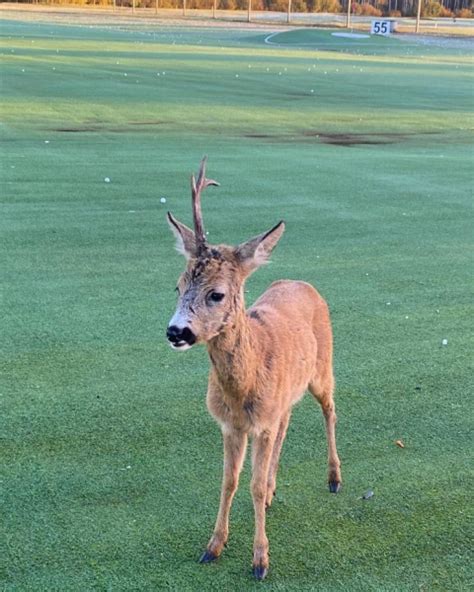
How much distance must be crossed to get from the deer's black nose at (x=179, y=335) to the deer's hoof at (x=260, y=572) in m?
1.19

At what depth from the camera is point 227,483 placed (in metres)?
4.07

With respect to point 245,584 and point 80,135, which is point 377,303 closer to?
point 245,584

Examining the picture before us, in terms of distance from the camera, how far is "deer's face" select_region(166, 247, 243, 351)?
3.52 meters

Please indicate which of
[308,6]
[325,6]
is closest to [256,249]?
[325,6]

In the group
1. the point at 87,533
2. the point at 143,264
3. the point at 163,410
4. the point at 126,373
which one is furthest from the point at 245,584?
the point at 143,264

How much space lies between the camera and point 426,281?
8.18 m

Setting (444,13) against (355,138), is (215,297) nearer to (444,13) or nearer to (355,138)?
(355,138)

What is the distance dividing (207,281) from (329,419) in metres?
1.52

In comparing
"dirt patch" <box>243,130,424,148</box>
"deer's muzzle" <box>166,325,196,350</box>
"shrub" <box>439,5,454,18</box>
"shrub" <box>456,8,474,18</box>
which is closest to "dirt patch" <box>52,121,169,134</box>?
"dirt patch" <box>243,130,424,148</box>

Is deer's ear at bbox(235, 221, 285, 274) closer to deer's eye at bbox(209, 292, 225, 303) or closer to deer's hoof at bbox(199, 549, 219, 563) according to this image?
deer's eye at bbox(209, 292, 225, 303)

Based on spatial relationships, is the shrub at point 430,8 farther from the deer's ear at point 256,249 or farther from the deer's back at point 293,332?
the deer's ear at point 256,249

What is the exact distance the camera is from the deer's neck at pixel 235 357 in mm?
3807

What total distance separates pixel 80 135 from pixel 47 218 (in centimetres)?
657

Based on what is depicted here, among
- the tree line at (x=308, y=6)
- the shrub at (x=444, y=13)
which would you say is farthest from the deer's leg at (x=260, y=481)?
the shrub at (x=444, y=13)
